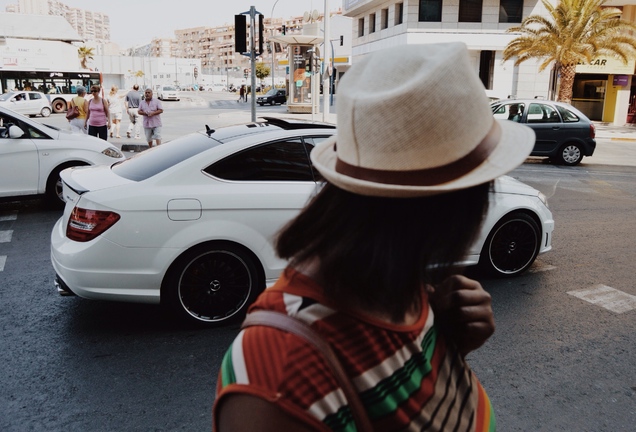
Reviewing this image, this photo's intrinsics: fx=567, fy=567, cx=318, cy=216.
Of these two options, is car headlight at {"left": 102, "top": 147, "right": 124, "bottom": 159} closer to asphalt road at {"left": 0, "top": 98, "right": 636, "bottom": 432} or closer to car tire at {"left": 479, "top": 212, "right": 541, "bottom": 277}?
asphalt road at {"left": 0, "top": 98, "right": 636, "bottom": 432}

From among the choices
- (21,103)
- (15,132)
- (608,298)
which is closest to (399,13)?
(21,103)

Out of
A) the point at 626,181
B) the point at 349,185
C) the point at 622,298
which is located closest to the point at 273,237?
the point at 349,185

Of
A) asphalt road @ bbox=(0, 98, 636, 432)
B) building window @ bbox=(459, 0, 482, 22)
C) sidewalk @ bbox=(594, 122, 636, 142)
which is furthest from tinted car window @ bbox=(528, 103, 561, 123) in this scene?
building window @ bbox=(459, 0, 482, 22)

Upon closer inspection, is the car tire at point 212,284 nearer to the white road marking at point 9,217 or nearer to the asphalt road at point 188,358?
the asphalt road at point 188,358

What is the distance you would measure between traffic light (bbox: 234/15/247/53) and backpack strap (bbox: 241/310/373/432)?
13.9 metres

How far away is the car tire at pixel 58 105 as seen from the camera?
1448 inches

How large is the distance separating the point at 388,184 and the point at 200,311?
374 centimetres

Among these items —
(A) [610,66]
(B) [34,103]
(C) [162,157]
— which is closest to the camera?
(C) [162,157]

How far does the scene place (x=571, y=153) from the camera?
15570 millimetres

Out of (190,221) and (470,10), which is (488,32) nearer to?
(470,10)

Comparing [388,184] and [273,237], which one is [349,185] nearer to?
[388,184]

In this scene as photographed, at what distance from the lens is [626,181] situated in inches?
508

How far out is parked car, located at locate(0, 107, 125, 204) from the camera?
8539 millimetres

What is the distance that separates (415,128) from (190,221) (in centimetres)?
354
